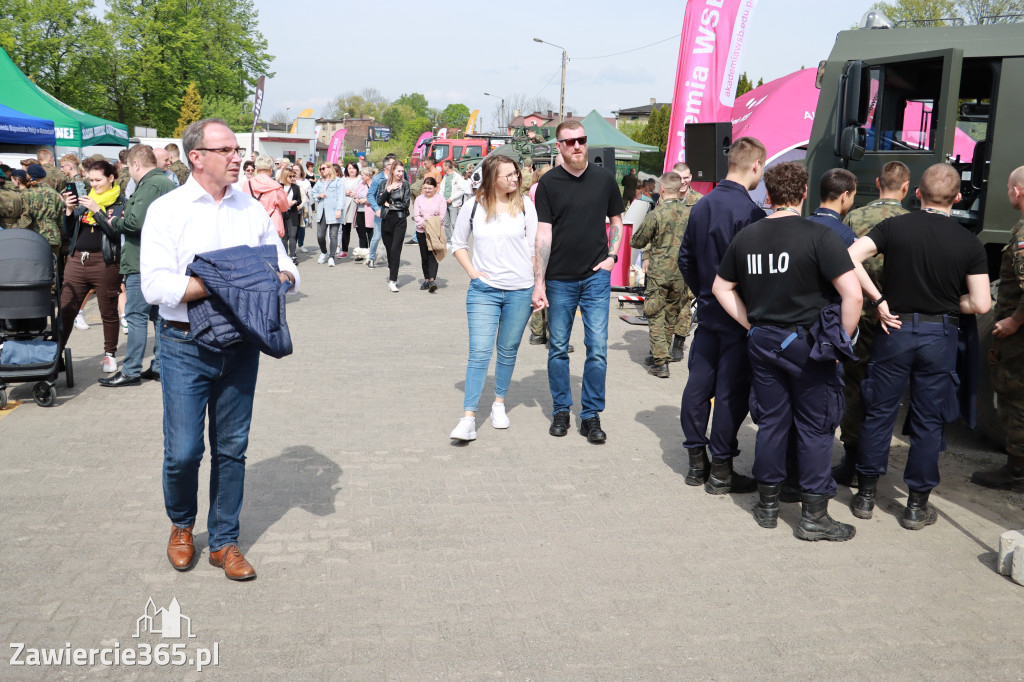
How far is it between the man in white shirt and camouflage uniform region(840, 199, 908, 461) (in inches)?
137

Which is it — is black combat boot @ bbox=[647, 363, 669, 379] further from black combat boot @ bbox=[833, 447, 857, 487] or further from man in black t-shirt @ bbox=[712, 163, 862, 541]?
man in black t-shirt @ bbox=[712, 163, 862, 541]

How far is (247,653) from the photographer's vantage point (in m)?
3.42

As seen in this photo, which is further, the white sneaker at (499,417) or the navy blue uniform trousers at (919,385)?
the white sneaker at (499,417)

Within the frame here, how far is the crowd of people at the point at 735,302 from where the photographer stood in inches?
157

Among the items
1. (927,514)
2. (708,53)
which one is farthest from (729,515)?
(708,53)

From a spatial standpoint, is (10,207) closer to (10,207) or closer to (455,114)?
(10,207)

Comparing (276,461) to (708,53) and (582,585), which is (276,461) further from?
(708,53)

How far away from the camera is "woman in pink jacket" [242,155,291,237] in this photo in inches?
456

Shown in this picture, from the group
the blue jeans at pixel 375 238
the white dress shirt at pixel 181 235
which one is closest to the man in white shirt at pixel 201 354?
the white dress shirt at pixel 181 235

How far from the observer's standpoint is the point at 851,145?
6.68m

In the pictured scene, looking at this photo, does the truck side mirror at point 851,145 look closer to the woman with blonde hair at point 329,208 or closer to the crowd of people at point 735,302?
the crowd of people at point 735,302

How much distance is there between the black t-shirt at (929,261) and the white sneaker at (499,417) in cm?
283

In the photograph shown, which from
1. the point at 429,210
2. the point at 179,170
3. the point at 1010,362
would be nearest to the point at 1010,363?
the point at 1010,362

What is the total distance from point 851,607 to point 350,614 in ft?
7.15
